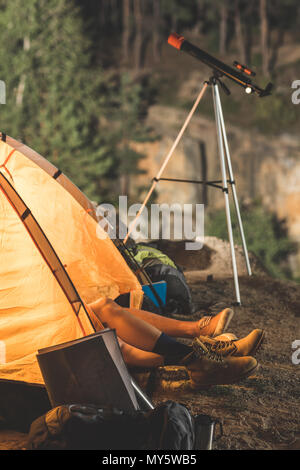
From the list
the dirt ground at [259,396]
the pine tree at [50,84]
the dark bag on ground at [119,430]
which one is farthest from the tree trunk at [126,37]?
the dark bag on ground at [119,430]

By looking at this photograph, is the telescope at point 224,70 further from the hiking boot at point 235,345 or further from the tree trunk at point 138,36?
the tree trunk at point 138,36

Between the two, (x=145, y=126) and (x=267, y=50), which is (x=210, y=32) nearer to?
(x=267, y=50)

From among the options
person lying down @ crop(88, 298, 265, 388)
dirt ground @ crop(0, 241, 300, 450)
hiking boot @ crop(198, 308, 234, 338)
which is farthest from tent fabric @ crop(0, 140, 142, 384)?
hiking boot @ crop(198, 308, 234, 338)

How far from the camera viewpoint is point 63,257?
3.84 metres

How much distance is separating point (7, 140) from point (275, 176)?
14.2 metres

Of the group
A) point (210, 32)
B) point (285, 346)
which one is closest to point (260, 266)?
point (285, 346)

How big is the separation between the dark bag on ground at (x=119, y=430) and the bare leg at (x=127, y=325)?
24.7 inches

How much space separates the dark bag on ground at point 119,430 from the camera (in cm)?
217

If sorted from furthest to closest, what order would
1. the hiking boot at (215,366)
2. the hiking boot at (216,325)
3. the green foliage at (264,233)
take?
the green foliage at (264,233) < the hiking boot at (216,325) < the hiking boot at (215,366)

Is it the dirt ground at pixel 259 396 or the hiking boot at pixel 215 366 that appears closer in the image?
the dirt ground at pixel 259 396

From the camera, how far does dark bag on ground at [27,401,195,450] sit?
2.17m

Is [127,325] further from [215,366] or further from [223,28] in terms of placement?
[223,28]

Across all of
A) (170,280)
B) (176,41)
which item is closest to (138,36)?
(176,41)

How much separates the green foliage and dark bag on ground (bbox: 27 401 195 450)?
14804 millimetres
